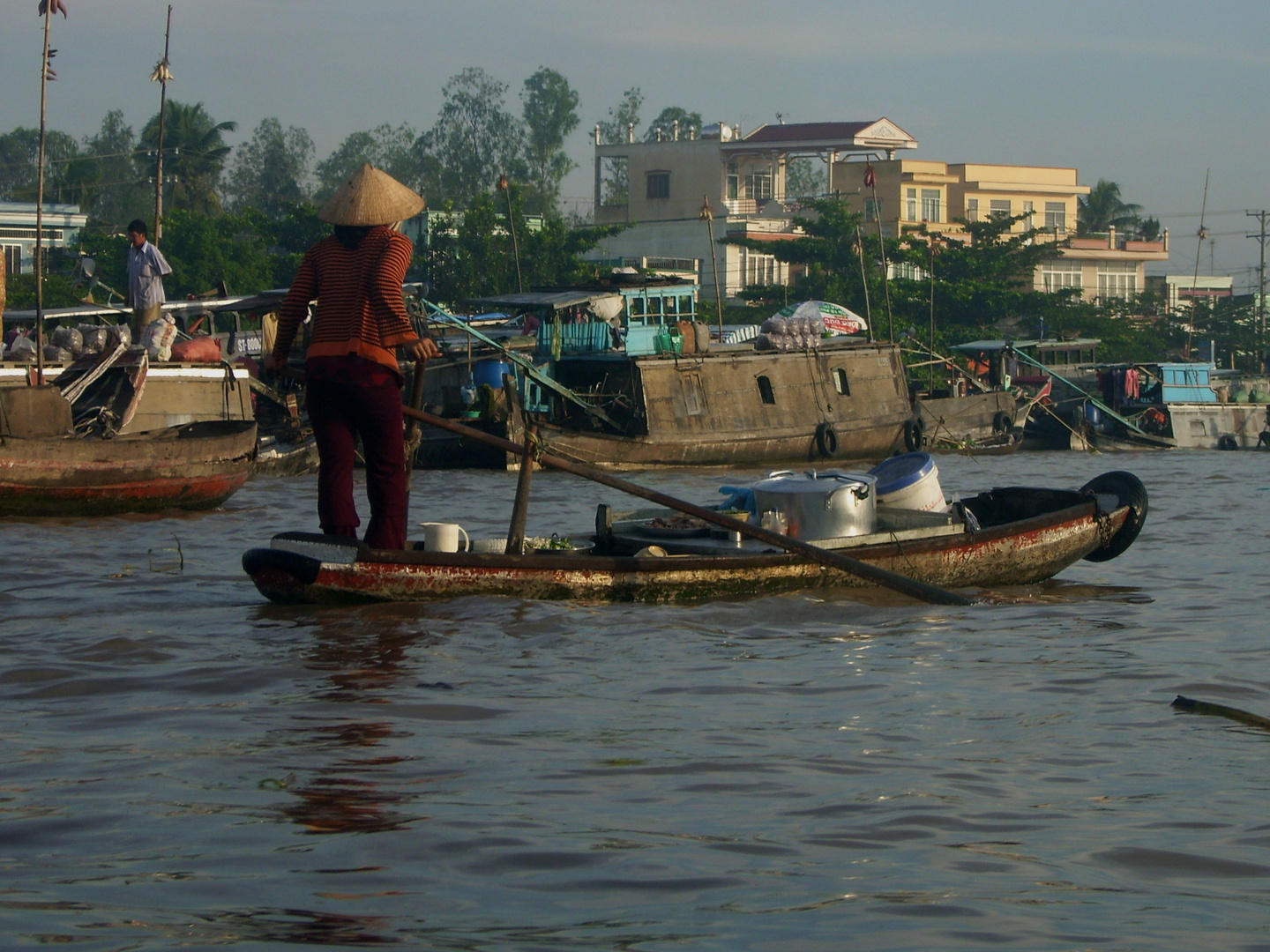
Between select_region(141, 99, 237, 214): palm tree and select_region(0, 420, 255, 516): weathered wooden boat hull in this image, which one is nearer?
select_region(0, 420, 255, 516): weathered wooden boat hull

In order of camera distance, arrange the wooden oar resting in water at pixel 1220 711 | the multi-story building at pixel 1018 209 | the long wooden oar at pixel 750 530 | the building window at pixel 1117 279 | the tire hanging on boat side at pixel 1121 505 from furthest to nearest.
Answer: the building window at pixel 1117 279 → the multi-story building at pixel 1018 209 → the tire hanging on boat side at pixel 1121 505 → the long wooden oar at pixel 750 530 → the wooden oar resting in water at pixel 1220 711

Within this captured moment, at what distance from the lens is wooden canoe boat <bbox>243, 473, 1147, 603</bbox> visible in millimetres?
6918

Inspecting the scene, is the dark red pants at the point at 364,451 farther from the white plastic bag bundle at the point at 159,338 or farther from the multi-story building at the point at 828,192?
the multi-story building at the point at 828,192

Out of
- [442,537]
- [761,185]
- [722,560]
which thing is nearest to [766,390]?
[722,560]

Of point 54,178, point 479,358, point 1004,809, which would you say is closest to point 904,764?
point 1004,809

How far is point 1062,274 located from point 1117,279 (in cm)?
336

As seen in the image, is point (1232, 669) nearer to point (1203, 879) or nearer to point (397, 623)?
point (1203, 879)

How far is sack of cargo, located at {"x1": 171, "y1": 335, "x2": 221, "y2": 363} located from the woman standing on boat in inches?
420

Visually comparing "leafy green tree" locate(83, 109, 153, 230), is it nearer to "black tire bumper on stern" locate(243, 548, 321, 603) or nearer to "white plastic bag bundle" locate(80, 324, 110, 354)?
"white plastic bag bundle" locate(80, 324, 110, 354)

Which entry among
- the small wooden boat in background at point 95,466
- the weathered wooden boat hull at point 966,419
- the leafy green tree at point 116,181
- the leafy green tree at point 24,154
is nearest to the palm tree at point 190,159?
the leafy green tree at point 116,181

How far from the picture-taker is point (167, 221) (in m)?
35.8

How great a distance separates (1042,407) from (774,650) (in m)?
27.3

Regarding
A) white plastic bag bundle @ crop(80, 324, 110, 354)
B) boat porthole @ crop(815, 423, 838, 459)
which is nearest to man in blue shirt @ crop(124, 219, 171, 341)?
white plastic bag bundle @ crop(80, 324, 110, 354)

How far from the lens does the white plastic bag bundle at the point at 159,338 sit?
50.4 ft
